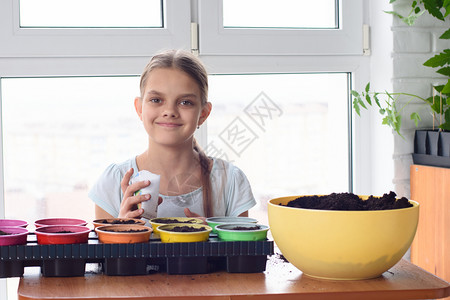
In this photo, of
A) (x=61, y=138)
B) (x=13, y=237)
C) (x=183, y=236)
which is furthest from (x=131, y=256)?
(x=61, y=138)

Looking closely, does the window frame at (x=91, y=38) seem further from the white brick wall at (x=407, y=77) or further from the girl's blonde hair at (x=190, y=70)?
the white brick wall at (x=407, y=77)

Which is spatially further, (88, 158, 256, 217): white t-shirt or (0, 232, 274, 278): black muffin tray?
(88, 158, 256, 217): white t-shirt

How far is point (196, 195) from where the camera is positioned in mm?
1716

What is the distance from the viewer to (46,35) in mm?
2055

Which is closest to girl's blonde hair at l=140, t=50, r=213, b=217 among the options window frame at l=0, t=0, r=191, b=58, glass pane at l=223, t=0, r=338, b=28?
window frame at l=0, t=0, r=191, b=58

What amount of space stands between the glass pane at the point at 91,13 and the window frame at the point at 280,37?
19cm

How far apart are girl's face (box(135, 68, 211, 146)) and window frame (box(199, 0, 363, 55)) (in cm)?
54

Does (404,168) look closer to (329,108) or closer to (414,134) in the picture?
(414,134)

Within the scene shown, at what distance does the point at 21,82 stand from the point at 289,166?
107cm

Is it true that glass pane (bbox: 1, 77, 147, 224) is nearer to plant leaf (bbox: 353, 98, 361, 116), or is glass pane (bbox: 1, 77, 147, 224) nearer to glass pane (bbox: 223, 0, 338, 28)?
glass pane (bbox: 223, 0, 338, 28)

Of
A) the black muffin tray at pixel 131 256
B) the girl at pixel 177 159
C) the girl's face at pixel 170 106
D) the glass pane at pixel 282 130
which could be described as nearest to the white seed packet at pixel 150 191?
the girl at pixel 177 159

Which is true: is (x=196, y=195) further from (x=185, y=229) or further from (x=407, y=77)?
(x=407, y=77)

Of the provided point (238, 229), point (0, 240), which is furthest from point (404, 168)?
point (0, 240)

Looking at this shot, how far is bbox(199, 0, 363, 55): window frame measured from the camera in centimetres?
214
